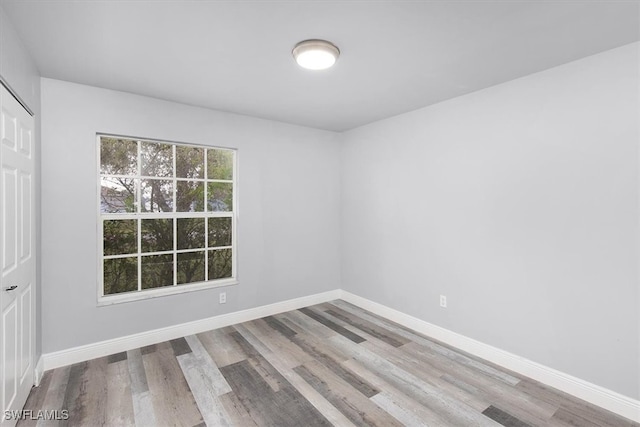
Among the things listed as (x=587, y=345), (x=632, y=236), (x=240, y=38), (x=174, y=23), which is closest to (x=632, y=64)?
(x=632, y=236)

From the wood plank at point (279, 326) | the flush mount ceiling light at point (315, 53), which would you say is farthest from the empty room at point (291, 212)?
the wood plank at point (279, 326)

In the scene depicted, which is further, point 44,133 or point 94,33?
point 44,133

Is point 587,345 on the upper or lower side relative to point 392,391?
upper

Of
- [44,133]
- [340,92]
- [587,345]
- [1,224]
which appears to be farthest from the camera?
[340,92]

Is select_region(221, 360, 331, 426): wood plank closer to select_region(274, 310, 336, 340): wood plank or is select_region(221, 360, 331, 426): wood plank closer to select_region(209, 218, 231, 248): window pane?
select_region(274, 310, 336, 340): wood plank

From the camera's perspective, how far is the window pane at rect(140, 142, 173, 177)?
3219 mm

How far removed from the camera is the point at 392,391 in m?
2.35

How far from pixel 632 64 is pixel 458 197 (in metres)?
1.51

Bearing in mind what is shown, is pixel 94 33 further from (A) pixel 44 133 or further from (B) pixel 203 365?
(B) pixel 203 365

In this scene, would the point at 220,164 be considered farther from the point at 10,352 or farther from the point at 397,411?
the point at 397,411

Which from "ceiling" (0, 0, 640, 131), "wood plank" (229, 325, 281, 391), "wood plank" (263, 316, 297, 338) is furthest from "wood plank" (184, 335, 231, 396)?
"ceiling" (0, 0, 640, 131)

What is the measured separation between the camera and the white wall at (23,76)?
1765 mm

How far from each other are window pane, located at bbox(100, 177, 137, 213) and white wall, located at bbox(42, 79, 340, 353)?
195 mm

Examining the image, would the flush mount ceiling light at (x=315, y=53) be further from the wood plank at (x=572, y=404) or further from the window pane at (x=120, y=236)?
the wood plank at (x=572, y=404)
